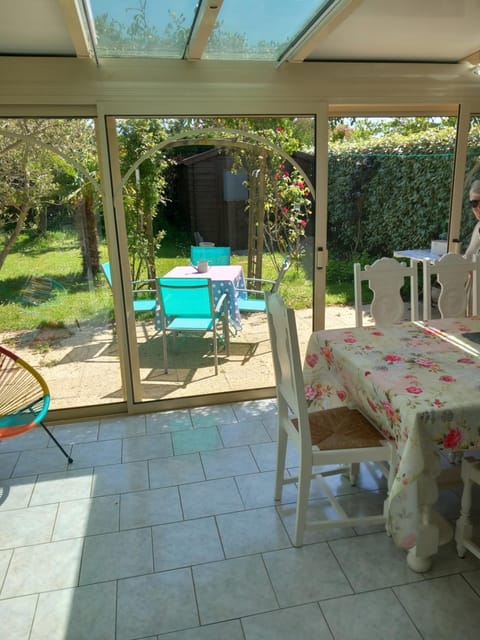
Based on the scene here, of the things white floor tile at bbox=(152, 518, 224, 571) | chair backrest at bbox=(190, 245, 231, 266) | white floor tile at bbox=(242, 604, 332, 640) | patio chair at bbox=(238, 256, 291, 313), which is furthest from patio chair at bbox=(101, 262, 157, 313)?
white floor tile at bbox=(242, 604, 332, 640)

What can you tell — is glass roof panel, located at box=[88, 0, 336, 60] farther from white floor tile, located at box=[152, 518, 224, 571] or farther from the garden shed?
white floor tile, located at box=[152, 518, 224, 571]

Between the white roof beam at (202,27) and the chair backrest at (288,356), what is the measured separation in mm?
1197

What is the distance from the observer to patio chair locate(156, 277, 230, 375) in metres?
3.27

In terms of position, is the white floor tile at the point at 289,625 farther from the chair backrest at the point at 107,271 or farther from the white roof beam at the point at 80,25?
the white roof beam at the point at 80,25

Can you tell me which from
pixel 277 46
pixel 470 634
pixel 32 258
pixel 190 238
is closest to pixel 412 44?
pixel 277 46

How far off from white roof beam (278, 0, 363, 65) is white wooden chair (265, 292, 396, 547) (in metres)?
1.25

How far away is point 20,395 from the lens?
111 inches

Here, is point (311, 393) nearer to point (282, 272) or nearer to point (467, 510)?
point (467, 510)

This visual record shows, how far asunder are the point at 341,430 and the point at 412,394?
46cm

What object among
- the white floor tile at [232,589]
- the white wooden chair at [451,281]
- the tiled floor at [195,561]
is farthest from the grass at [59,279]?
the white floor tile at [232,589]

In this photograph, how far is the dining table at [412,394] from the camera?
5.45ft

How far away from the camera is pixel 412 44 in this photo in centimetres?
279

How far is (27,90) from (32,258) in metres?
0.94

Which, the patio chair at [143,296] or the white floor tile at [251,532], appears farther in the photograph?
the patio chair at [143,296]
